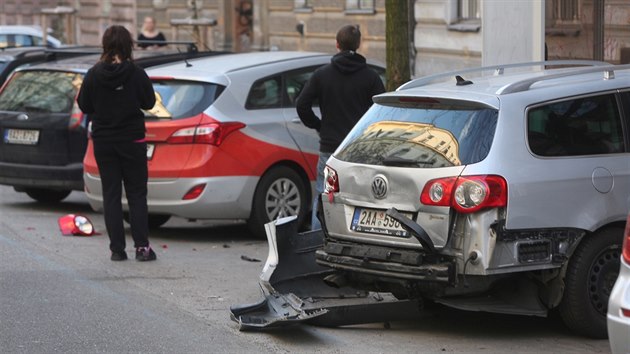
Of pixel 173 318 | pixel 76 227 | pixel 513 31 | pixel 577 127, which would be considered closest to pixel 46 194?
pixel 76 227

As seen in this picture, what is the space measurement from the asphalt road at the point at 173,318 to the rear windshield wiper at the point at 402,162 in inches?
43.3

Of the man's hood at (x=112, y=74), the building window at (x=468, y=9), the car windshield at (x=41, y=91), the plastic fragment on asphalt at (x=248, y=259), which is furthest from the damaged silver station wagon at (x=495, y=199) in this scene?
the building window at (x=468, y=9)

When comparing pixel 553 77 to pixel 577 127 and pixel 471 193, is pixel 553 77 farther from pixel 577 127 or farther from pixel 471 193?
pixel 471 193

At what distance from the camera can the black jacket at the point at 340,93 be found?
1115cm

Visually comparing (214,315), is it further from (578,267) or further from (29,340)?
(578,267)

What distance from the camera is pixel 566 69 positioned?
9.23m

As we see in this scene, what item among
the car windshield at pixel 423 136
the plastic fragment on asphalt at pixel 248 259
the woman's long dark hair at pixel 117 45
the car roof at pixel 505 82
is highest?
the woman's long dark hair at pixel 117 45

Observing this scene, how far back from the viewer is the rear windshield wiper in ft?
26.8

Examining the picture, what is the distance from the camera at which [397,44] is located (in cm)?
1312

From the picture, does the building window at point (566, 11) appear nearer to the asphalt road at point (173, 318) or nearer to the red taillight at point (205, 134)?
the red taillight at point (205, 134)

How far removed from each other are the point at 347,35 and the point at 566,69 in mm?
2496

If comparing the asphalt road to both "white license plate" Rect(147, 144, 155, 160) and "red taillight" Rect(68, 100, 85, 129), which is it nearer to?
"white license plate" Rect(147, 144, 155, 160)

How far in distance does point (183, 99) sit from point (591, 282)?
554 centimetres

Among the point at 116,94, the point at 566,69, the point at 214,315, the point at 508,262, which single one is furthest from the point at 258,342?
the point at 116,94
